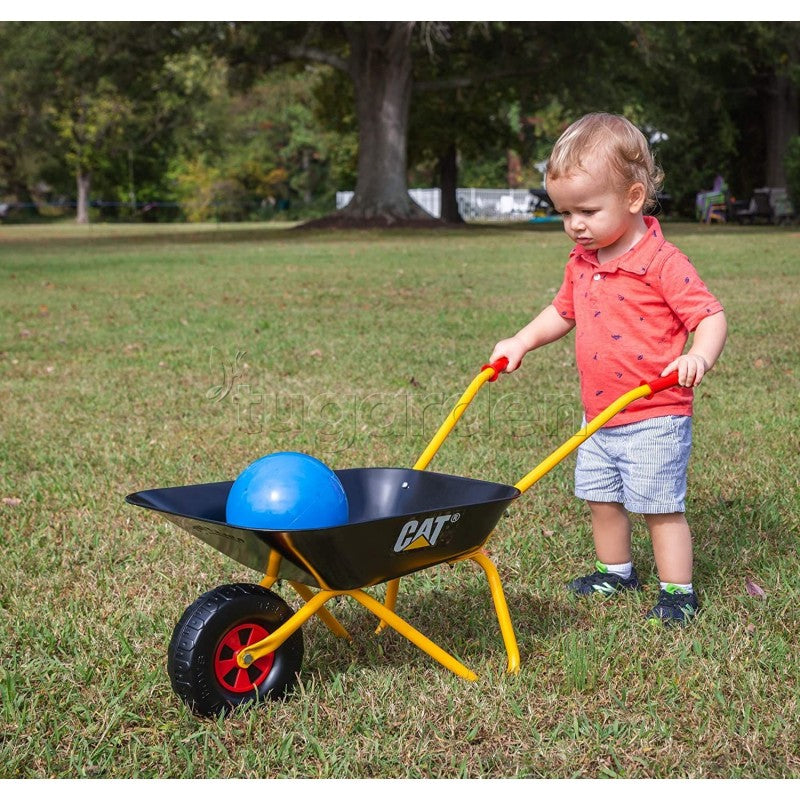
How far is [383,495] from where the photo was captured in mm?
3092

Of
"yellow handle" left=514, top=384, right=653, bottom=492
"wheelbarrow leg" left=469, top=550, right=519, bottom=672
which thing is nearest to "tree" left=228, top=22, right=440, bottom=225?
"yellow handle" left=514, top=384, right=653, bottom=492

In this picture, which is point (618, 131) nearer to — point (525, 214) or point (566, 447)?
point (566, 447)

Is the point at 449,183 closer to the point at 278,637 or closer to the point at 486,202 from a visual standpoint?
the point at 486,202

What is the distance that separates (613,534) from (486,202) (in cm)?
5552

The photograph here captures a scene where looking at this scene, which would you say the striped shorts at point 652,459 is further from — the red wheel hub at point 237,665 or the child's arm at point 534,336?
the red wheel hub at point 237,665

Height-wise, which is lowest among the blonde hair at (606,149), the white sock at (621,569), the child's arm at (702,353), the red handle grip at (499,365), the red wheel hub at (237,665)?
the white sock at (621,569)

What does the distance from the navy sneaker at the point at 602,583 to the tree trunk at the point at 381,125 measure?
25549 millimetres

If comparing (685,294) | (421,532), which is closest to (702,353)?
(685,294)

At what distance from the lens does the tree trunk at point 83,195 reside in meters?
56.8

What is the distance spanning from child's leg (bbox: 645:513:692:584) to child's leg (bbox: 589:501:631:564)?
18cm

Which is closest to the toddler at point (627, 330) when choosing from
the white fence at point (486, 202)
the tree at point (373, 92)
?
the tree at point (373, 92)

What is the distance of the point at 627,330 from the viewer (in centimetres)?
328

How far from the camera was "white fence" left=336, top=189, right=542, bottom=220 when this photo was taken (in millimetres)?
56406
